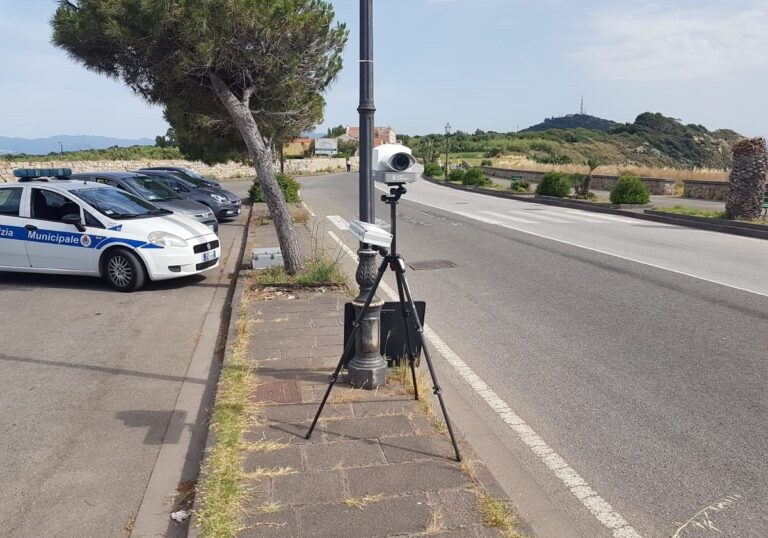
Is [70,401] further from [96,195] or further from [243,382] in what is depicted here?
[96,195]

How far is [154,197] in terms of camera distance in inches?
536

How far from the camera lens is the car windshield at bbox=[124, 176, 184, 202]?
13.3m

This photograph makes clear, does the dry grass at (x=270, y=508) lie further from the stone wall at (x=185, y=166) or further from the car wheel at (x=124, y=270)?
the stone wall at (x=185, y=166)

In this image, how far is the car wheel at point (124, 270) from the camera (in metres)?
8.73

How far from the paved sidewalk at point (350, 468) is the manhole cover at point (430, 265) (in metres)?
5.53

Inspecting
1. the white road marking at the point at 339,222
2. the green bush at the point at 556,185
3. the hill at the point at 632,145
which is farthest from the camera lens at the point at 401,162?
the hill at the point at 632,145

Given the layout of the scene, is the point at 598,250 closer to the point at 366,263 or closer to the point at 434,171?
the point at 366,263

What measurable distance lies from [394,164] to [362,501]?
2.12m

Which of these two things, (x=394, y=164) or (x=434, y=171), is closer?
(x=394, y=164)

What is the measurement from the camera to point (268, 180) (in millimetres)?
9180

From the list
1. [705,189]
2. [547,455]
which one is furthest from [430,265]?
[705,189]

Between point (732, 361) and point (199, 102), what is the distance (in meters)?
9.00

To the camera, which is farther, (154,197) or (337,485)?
(154,197)

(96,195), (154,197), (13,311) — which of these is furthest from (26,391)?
(154,197)
